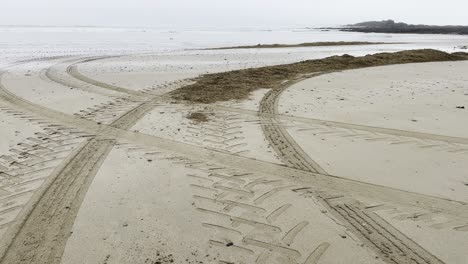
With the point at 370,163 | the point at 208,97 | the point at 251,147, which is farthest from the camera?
the point at 208,97

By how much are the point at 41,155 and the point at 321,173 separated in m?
3.83

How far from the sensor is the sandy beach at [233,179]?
10.1ft

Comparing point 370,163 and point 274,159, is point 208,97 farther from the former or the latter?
point 370,163

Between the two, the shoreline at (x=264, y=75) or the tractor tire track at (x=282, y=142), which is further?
the shoreline at (x=264, y=75)

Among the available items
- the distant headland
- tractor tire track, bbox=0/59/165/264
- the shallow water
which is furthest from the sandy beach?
the distant headland

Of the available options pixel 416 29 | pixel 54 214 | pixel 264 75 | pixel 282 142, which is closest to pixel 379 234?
pixel 282 142

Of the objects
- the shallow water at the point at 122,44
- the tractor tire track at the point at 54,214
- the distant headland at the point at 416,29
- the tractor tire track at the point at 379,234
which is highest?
the distant headland at the point at 416,29

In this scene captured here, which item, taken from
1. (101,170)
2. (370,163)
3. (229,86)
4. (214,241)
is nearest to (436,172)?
(370,163)

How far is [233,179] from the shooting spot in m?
4.36

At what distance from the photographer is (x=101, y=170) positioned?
15.0ft

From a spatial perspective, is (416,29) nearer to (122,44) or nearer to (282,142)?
(122,44)

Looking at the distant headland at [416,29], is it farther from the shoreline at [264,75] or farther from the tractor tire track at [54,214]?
the tractor tire track at [54,214]

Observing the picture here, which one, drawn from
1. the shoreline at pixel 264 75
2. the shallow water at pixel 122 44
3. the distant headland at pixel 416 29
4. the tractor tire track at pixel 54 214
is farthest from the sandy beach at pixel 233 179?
the distant headland at pixel 416 29

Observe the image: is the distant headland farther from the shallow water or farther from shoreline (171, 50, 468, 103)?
shoreline (171, 50, 468, 103)
